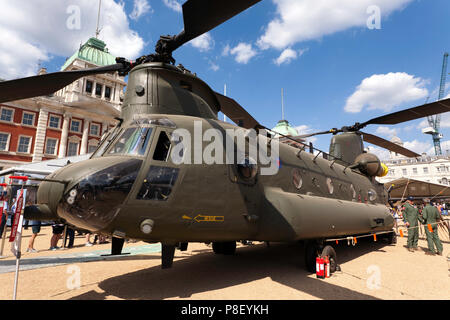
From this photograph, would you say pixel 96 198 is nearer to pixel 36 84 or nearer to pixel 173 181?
pixel 173 181

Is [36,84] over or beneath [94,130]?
beneath

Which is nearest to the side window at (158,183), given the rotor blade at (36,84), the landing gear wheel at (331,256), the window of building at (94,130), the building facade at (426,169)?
the rotor blade at (36,84)

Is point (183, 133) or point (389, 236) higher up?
point (183, 133)

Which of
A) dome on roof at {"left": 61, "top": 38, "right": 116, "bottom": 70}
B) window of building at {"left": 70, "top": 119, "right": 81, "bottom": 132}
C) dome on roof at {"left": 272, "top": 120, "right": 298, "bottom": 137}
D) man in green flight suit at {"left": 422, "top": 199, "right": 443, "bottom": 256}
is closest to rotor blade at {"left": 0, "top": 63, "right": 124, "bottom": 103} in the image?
man in green flight suit at {"left": 422, "top": 199, "right": 443, "bottom": 256}

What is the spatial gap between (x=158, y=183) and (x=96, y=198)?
3.50ft

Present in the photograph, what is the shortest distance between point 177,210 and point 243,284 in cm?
271

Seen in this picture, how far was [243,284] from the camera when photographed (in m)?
6.07

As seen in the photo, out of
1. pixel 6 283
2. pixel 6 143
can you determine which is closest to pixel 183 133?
pixel 6 283

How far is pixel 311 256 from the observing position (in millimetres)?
7293

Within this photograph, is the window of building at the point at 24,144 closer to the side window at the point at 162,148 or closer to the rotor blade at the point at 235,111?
the rotor blade at the point at 235,111

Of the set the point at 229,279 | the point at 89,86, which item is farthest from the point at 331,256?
the point at 89,86

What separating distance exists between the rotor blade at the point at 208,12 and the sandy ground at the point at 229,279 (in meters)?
5.04

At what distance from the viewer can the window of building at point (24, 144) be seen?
34344 mm
